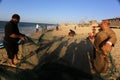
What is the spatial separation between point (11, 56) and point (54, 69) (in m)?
4.43

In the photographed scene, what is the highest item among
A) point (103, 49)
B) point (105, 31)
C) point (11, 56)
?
point (105, 31)

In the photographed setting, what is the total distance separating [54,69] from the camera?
15.9 ft

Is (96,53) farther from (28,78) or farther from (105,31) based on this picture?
(28,78)

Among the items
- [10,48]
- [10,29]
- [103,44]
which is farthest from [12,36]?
[103,44]

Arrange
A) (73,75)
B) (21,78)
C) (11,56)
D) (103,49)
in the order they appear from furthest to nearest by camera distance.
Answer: (11,56) < (103,49) < (73,75) < (21,78)

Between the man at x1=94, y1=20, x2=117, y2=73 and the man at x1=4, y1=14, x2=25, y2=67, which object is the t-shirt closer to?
the man at x1=4, y1=14, x2=25, y2=67

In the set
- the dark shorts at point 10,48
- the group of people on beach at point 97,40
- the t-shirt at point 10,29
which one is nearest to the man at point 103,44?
the group of people on beach at point 97,40

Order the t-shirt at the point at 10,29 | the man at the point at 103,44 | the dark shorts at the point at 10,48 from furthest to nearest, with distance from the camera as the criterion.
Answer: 1. the dark shorts at the point at 10,48
2. the t-shirt at the point at 10,29
3. the man at the point at 103,44

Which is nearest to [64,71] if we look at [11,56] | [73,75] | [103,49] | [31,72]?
[73,75]

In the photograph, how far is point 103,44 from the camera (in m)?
7.81

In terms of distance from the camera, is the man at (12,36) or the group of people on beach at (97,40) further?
the man at (12,36)

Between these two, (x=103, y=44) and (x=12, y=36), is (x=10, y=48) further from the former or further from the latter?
(x=103, y=44)

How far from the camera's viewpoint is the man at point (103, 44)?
7324mm

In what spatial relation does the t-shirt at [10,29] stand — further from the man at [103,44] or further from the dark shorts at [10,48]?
the man at [103,44]
